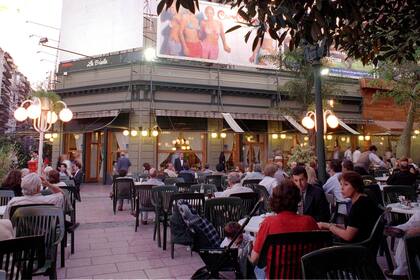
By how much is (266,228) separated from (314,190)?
6.57ft

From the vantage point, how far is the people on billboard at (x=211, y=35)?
58.2ft

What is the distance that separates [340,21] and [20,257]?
4460 mm

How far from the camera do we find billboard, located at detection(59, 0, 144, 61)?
784 inches

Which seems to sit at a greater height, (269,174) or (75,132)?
(75,132)

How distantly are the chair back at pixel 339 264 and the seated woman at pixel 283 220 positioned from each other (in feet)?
2.30

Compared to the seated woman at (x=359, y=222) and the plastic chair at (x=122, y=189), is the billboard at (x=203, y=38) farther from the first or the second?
the seated woman at (x=359, y=222)

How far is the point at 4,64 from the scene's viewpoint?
5838 centimetres

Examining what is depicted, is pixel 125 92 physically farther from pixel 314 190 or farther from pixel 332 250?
pixel 332 250

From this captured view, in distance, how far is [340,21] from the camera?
14.4 feet

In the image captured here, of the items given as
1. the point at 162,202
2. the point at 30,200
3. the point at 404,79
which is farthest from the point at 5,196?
the point at 404,79

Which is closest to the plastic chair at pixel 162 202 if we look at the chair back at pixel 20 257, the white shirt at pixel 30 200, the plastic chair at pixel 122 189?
the white shirt at pixel 30 200

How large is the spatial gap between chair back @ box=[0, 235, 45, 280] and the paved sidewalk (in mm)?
2349

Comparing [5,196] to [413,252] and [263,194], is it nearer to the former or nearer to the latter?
[263,194]

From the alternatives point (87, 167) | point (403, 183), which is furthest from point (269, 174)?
point (87, 167)
